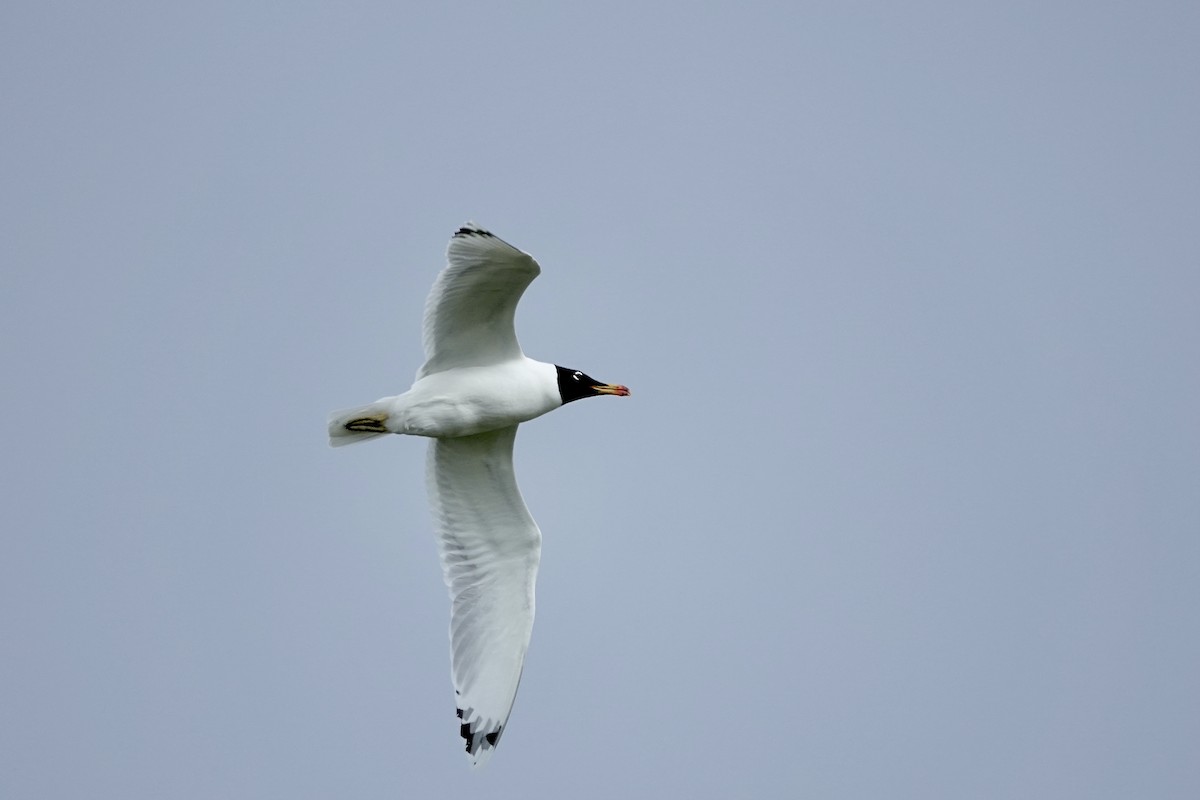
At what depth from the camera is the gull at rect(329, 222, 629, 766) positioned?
37.9 ft

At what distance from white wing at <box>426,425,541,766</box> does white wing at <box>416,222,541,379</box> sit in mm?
895

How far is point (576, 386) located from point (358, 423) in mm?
1889

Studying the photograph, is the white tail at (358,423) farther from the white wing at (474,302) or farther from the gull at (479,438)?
the white wing at (474,302)

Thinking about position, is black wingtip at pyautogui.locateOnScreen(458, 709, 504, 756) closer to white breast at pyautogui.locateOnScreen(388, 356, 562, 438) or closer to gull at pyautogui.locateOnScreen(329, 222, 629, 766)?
gull at pyautogui.locateOnScreen(329, 222, 629, 766)

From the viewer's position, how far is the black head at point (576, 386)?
40.5ft

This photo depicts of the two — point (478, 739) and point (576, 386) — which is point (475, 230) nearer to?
point (576, 386)

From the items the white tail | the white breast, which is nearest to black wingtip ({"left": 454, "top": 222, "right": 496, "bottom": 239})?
the white breast

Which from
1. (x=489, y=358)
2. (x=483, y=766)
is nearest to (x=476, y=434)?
(x=489, y=358)

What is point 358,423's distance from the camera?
12023 millimetres

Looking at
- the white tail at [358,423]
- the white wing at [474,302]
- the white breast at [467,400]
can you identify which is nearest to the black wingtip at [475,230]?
the white wing at [474,302]

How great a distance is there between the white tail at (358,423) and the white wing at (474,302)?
498 millimetres

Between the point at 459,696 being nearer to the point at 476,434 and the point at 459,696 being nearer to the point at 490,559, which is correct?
the point at 490,559

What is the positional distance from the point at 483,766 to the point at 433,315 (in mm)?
3855

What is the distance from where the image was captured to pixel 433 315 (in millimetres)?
11711
